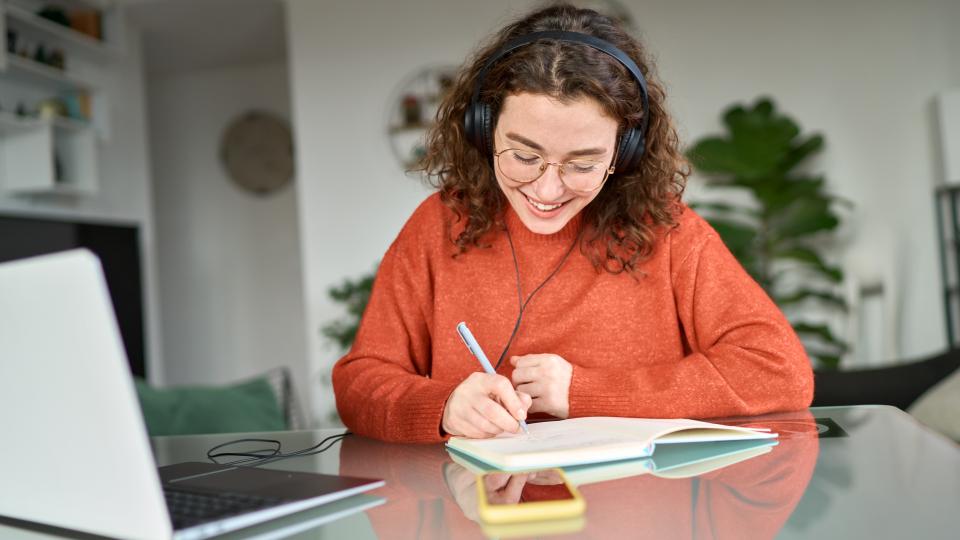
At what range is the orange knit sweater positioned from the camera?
1120 millimetres

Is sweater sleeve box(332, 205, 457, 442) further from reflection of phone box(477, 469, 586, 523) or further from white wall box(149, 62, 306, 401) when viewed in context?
white wall box(149, 62, 306, 401)

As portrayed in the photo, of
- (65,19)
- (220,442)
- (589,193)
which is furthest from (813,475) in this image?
(65,19)

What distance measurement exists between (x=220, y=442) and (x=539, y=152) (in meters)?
0.60

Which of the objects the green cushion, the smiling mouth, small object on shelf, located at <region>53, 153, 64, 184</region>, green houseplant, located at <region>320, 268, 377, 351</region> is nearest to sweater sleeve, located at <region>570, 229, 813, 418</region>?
the smiling mouth

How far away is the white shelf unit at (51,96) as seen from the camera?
3.76 m

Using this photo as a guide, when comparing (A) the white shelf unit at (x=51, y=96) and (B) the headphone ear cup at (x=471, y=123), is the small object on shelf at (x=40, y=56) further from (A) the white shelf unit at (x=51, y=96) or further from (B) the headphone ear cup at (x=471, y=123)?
(B) the headphone ear cup at (x=471, y=123)

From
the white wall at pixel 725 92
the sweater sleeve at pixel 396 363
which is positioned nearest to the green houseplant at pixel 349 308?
the white wall at pixel 725 92

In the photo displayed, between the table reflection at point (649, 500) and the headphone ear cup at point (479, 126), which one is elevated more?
the headphone ear cup at point (479, 126)

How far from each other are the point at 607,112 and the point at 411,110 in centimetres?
324

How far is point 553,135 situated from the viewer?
1.16m

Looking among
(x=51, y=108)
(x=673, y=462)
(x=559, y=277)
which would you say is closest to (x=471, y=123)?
(x=559, y=277)

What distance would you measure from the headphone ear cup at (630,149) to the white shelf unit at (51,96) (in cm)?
316

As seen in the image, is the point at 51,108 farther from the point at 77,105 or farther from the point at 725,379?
the point at 725,379

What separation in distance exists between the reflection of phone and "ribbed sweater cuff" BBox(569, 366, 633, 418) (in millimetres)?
323
